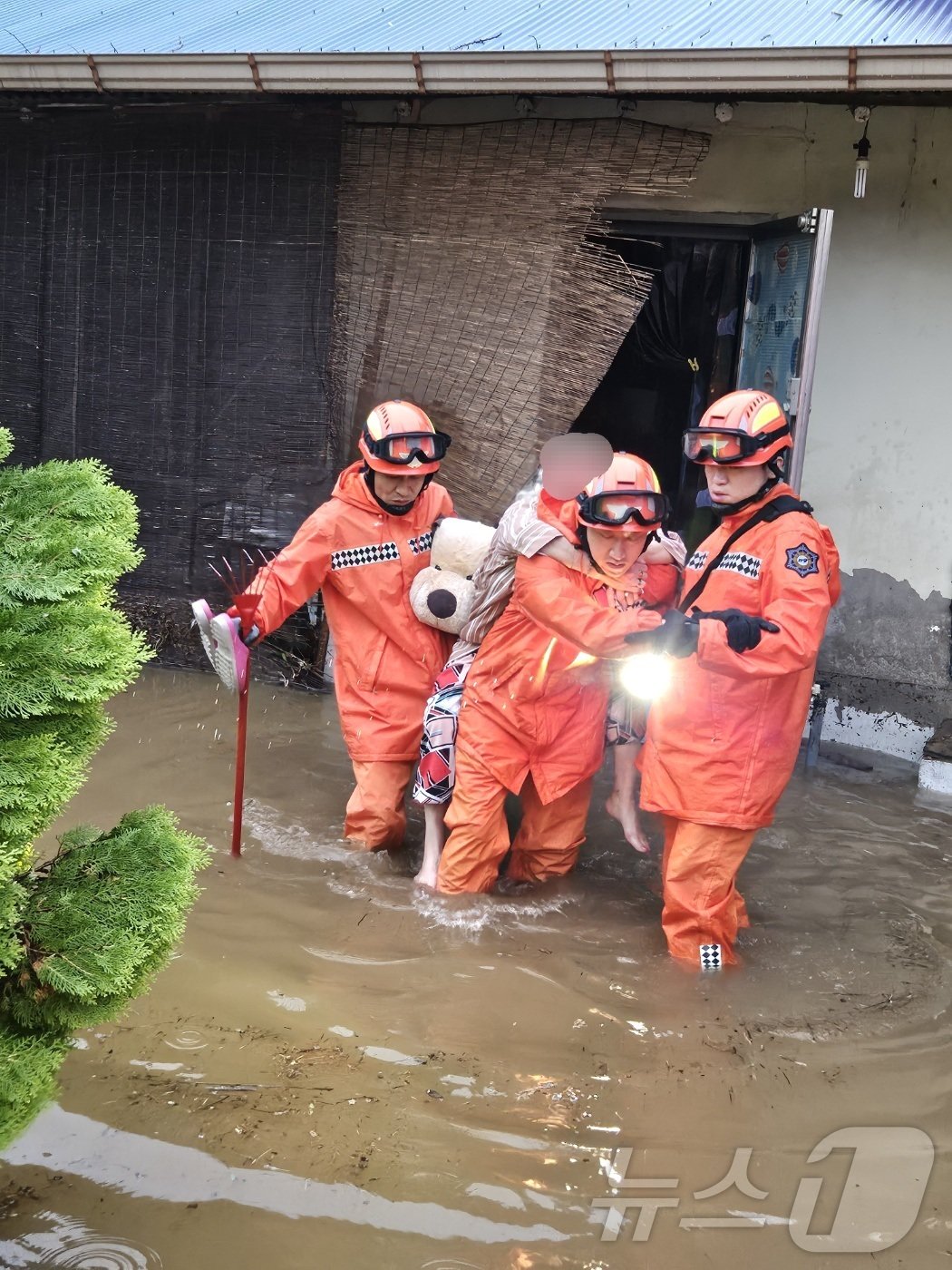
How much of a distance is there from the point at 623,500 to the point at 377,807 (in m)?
1.72

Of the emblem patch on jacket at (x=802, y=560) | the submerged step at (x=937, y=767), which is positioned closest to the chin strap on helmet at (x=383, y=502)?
the emblem patch on jacket at (x=802, y=560)

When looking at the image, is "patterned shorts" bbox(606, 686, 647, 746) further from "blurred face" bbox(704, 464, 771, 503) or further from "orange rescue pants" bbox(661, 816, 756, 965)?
"blurred face" bbox(704, 464, 771, 503)

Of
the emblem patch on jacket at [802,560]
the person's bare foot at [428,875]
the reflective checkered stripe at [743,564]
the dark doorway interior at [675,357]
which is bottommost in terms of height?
the person's bare foot at [428,875]

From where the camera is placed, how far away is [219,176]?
6836 millimetres

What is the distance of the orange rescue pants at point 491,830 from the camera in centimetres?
456

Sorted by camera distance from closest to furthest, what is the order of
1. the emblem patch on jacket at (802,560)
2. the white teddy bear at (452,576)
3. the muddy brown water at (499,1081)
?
the muddy brown water at (499,1081) → the emblem patch on jacket at (802,560) → the white teddy bear at (452,576)

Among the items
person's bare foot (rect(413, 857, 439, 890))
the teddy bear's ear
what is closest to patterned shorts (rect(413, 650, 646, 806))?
person's bare foot (rect(413, 857, 439, 890))

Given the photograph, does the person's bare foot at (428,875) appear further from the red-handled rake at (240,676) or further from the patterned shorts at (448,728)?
the red-handled rake at (240,676)

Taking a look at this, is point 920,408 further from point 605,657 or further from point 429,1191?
point 429,1191

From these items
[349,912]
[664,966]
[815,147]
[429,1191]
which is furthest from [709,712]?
[815,147]

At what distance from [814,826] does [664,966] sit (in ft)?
5.62

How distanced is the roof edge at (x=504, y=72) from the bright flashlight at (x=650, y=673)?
2.66 metres

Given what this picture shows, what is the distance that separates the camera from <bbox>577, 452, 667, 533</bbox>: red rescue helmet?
4.15 meters

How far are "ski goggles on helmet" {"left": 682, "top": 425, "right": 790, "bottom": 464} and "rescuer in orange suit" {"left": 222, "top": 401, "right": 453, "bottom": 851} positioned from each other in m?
1.14
